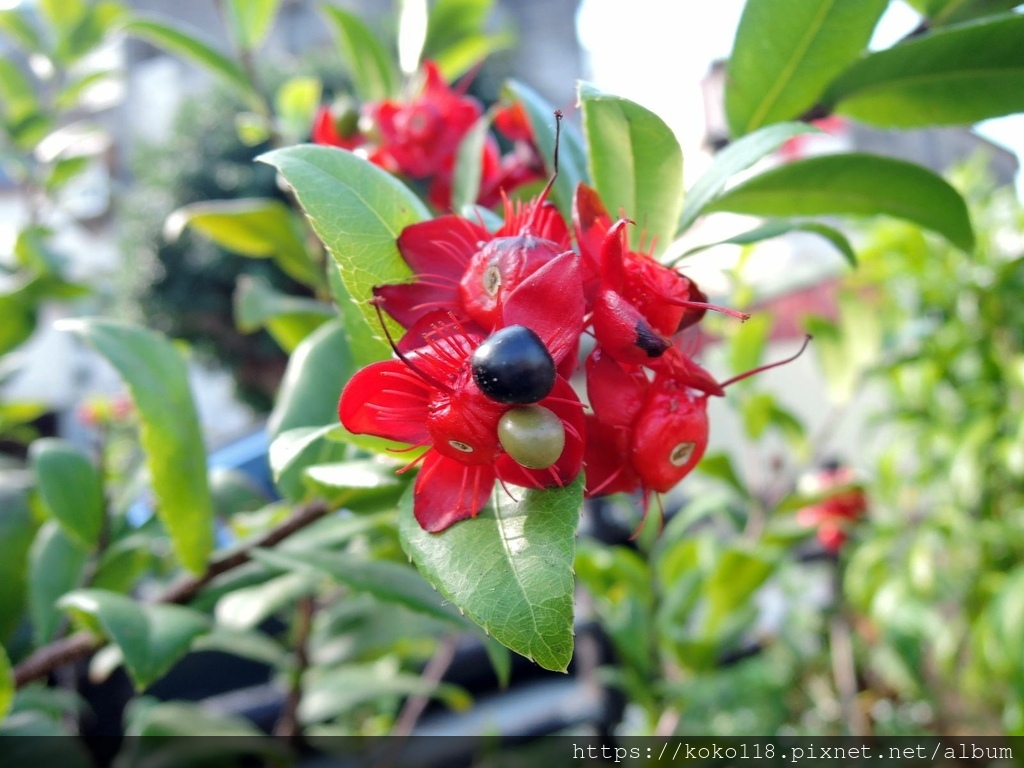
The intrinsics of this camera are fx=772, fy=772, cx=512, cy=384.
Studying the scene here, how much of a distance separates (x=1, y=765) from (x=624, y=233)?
675 mm

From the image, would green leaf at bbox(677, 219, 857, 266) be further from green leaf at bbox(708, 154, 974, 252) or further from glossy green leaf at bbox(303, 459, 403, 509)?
glossy green leaf at bbox(303, 459, 403, 509)

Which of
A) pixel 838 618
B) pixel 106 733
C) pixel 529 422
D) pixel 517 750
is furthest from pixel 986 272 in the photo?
pixel 106 733

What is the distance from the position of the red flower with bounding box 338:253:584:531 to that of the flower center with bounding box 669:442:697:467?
0.19 feet

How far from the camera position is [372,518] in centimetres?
67

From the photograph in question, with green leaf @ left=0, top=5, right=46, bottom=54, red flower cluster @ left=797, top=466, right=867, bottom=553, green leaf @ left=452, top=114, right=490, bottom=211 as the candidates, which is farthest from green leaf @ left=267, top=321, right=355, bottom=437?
red flower cluster @ left=797, top=466, right=867, bottom=553

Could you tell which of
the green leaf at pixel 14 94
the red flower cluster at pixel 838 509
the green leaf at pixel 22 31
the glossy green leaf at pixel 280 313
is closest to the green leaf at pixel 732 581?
the red flower cluster at pixel 838 509

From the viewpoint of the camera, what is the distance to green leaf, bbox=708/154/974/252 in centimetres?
57

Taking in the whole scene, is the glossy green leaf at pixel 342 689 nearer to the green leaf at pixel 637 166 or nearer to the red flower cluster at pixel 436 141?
the red flower cluster at pixel 436 141

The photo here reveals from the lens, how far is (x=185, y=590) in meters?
0.66

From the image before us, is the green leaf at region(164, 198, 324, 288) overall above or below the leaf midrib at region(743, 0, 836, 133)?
below

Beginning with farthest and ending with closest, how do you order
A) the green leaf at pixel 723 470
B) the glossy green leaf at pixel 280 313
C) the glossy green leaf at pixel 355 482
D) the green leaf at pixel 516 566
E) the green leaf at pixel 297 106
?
the green leaf at pixel 723 470 < the green leaf at pixel 297 106 < the glossy green leaf at pixel 280 313 < the glossy green leaf at pixel 355 482 < the green leaf at pixel 516 566

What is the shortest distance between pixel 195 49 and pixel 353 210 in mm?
664

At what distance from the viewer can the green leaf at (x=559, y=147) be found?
56 centimetres

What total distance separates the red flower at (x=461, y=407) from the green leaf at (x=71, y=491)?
18.4 inches
